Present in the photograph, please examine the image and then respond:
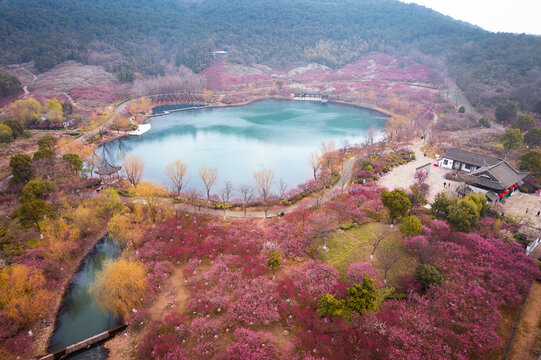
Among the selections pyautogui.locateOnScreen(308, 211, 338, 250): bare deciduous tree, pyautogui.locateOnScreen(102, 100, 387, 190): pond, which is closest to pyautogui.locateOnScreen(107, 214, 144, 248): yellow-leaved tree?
pyautogui.locateOnScreen(102, 100, 387, 190): pond

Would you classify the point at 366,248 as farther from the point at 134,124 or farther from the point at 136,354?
the point at 134,124

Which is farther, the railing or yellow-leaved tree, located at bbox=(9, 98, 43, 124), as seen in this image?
yellow-leaved tree, located at bbox=(9, 98, 43, 124)

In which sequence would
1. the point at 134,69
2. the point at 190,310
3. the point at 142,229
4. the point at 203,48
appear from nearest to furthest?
the point at 190,310 < the point at 142,229 < the point at 134,69 < the point at 203,48

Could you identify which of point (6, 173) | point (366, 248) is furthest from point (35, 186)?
point (366, 248)

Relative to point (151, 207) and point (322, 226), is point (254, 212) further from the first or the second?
point (151, 207)

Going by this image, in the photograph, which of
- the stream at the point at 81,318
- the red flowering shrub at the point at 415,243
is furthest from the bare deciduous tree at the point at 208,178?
the red flowering shrub at the point at 415,243

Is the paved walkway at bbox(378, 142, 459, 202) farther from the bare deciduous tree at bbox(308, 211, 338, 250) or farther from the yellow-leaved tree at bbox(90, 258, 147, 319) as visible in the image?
the yellow-leaved tree at bbox(90, 258, 147, 319)

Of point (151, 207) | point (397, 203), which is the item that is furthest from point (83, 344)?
point (397, 203)
